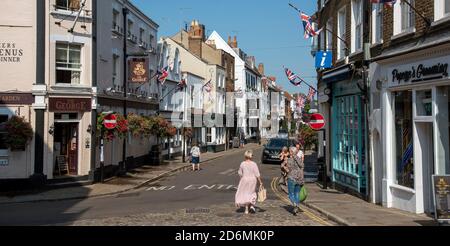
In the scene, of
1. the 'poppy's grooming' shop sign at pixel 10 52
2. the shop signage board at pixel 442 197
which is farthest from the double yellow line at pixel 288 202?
the 'poppy's grooming' shop sign at pixel 10 52

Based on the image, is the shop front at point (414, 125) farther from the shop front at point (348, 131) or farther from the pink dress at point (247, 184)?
the pink dress at point (247, 184)

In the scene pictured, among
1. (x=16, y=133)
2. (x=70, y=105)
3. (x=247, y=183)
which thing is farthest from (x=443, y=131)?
(x=16, y=133)

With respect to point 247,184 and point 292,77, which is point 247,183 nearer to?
point 247,184

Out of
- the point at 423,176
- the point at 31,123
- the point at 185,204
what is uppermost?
the point at 31,123

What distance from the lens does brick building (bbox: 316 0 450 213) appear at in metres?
12.8

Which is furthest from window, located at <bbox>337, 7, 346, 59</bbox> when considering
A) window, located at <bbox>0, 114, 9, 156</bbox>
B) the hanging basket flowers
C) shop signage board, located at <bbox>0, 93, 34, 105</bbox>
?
window, located at <bbox>0, 114, 9, 156</bbox>

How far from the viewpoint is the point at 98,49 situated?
25.3 m

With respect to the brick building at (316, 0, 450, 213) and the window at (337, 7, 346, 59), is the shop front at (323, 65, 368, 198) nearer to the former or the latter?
the brick building at (316, 0, 450, 213)

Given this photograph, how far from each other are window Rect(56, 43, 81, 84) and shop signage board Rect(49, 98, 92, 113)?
0.92m

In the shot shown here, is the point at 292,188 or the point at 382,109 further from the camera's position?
the point at 382,109

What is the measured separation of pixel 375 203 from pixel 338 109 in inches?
235

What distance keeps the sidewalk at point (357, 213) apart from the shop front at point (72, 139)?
1080cm
